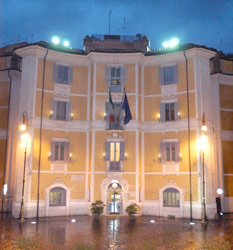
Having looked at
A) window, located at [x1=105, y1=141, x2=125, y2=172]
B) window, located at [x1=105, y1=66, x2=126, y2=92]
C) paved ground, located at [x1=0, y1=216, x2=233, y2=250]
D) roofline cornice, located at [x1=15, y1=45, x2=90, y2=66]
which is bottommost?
paved ground, located at [x1=0, y1=216, x2=233, y2=250]

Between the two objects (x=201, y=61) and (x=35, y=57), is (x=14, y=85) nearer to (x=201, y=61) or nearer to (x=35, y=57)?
(x=35, y=57)

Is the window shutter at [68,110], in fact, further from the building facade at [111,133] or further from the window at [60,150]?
the window at [60,150]

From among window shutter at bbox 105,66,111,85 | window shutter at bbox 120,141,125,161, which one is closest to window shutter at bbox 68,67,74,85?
window shutter at bbox 105,66,111,85

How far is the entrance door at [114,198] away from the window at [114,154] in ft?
5.05

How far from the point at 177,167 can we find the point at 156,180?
7.47 feet

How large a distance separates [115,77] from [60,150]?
27.9 ft

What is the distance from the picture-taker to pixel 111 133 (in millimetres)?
29672

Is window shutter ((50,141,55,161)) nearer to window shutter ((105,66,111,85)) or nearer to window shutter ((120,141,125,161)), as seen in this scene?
window shutter ((120,141,125,161))

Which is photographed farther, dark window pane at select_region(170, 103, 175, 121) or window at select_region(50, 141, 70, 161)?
dark window pane at select_region(170, 103, 175, 121)

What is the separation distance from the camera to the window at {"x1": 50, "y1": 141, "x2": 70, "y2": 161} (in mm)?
28875

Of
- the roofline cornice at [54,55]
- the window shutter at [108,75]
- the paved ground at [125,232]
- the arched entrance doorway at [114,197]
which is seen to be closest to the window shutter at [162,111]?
the window shutter at [108,75]

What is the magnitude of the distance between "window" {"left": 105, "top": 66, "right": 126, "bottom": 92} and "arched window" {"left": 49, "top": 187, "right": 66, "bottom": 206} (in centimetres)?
1027

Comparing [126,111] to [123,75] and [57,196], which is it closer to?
[123,75]

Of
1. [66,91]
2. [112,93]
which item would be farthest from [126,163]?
[66,91]
